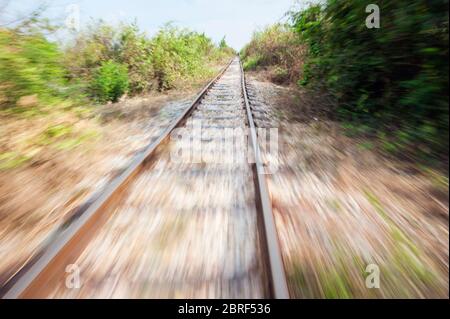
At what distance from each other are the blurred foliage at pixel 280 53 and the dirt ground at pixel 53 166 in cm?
645

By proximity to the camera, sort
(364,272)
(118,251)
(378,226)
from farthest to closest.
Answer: (378,226), (118,251), (364,272)

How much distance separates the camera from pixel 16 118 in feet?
13.8

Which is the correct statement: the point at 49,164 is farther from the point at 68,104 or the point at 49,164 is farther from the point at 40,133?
the point at 68,104

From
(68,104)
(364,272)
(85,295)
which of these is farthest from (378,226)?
(68,104)

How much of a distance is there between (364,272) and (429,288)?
37cm

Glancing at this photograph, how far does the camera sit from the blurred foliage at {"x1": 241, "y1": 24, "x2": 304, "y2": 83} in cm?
1031

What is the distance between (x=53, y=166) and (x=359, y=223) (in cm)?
367

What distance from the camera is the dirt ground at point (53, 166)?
2342 mm

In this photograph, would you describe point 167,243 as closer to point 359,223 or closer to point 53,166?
point 359,223

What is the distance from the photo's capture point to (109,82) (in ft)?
26.1

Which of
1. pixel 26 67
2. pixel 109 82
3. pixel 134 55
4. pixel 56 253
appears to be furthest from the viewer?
pixel 134 55

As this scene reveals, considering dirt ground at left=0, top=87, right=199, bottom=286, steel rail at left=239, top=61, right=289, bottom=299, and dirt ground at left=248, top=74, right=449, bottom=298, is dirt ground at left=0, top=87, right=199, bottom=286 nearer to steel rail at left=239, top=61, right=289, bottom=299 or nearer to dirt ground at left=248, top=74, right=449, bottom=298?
steel rail at left=239, top=61, right=289, bottom=299

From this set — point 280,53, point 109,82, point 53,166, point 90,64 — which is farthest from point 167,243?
point 280,53

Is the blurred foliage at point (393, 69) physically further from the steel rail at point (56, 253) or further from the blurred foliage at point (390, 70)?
the steel rail at point (56, 253)
